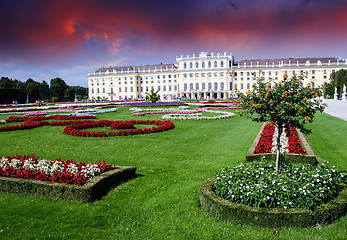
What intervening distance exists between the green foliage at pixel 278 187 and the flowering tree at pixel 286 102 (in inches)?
37.9

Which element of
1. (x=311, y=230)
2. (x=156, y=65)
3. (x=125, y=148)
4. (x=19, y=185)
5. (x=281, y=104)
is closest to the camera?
(x=311, y=230)

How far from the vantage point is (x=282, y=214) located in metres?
3.51

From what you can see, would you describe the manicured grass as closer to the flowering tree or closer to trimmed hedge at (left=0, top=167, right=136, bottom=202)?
trimmed hedge at (left=0, top=167, right=136, bottom=202)

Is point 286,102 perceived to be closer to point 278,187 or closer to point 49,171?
point 278,187

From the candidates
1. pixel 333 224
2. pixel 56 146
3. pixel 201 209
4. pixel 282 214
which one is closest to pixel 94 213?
pixel 201 209

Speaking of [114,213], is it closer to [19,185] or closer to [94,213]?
[94,213]

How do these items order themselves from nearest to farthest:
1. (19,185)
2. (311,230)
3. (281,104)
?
(311,230), (281,104), (19,185)

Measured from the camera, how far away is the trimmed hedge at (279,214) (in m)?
3.52

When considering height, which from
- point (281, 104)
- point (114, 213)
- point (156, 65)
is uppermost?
point (156, 65)

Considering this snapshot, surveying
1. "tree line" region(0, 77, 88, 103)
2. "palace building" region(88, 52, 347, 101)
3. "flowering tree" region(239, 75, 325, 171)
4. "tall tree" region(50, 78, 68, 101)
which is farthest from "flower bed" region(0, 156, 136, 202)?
"tall tree" region(50, 78, 68, 101)

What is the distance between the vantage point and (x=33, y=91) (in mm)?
65625

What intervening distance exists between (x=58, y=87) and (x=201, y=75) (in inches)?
1760

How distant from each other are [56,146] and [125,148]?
8.12 ft

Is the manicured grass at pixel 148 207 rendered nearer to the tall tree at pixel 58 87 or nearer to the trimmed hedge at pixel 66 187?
the trimmed hedge at pixel 66 187
